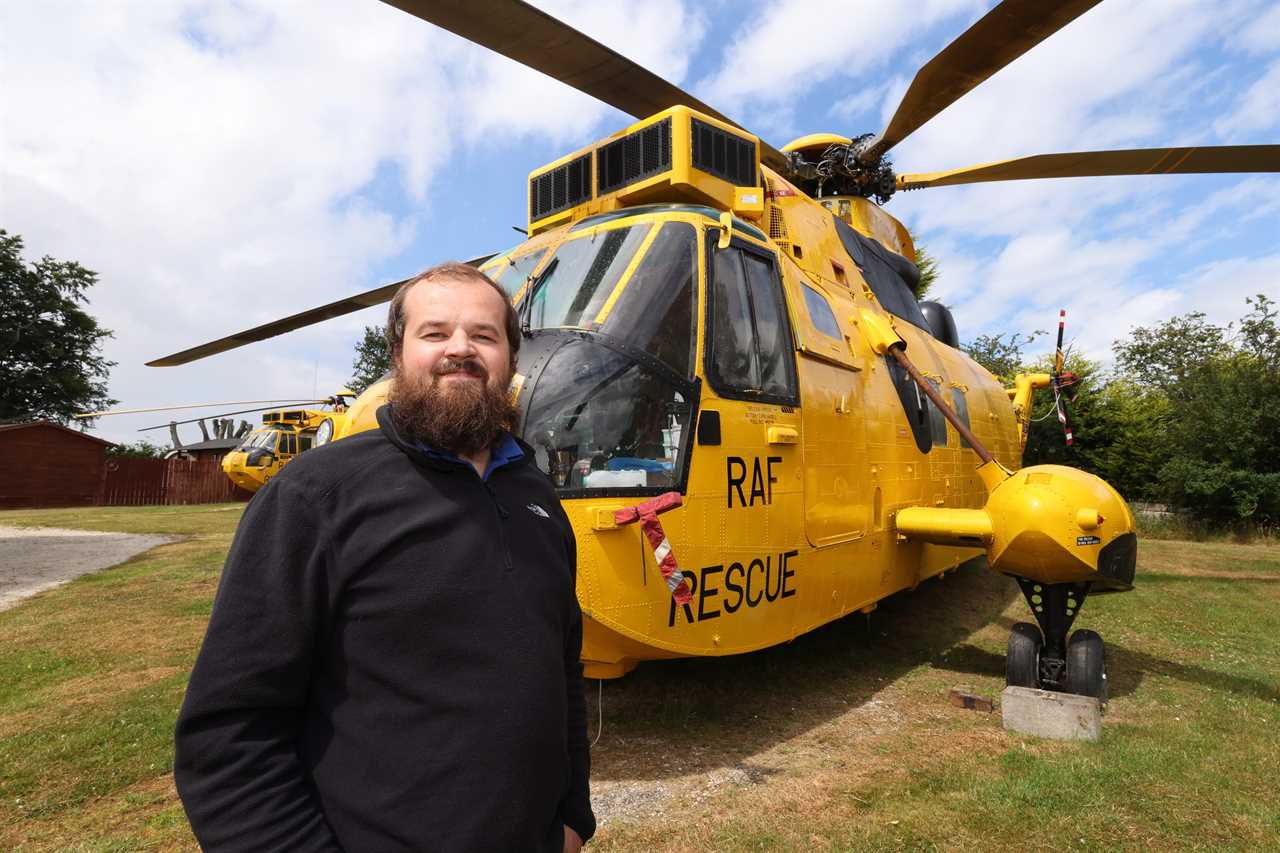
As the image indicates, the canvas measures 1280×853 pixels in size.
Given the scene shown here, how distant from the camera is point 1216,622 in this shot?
309 inches

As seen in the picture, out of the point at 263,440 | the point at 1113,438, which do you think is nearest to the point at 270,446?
the point at 263,440

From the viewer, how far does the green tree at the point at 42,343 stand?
128ft

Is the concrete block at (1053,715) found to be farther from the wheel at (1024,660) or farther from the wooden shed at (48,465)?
the wooden shed at (48,465)

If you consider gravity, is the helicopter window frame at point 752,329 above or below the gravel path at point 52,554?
above

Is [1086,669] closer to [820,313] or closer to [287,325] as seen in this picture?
[820,313]

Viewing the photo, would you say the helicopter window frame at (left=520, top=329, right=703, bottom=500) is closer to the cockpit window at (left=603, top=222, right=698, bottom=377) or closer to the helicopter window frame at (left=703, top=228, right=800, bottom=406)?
the cockpit window at (left=603, top=222, right=698, bottom=377)

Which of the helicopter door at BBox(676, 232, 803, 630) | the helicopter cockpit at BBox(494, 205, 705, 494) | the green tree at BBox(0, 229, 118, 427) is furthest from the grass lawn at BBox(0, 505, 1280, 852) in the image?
the green tree at BBox(0, 229, 118, 427)

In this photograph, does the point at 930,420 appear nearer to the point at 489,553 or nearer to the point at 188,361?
the point at 489,553

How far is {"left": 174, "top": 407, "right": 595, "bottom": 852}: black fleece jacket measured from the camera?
4.10ft

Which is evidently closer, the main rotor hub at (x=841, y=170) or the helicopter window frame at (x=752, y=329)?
the helicopter window frame at (x=752, y=329)

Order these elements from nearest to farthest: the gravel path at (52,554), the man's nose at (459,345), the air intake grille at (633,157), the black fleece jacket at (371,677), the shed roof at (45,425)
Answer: the black fleece jacket at (371,677)
the man's nose at (459,345)
the air intake grille at (633,157)
the gravel path at (52,554)
the shed roof at (45,425)

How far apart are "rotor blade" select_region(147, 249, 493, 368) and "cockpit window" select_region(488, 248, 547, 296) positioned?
250 centimetres

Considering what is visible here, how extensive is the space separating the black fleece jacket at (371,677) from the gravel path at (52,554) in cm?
1028

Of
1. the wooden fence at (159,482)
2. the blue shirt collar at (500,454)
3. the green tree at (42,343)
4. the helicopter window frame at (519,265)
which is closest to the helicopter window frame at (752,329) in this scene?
the helicopter window frame at (519,265)
